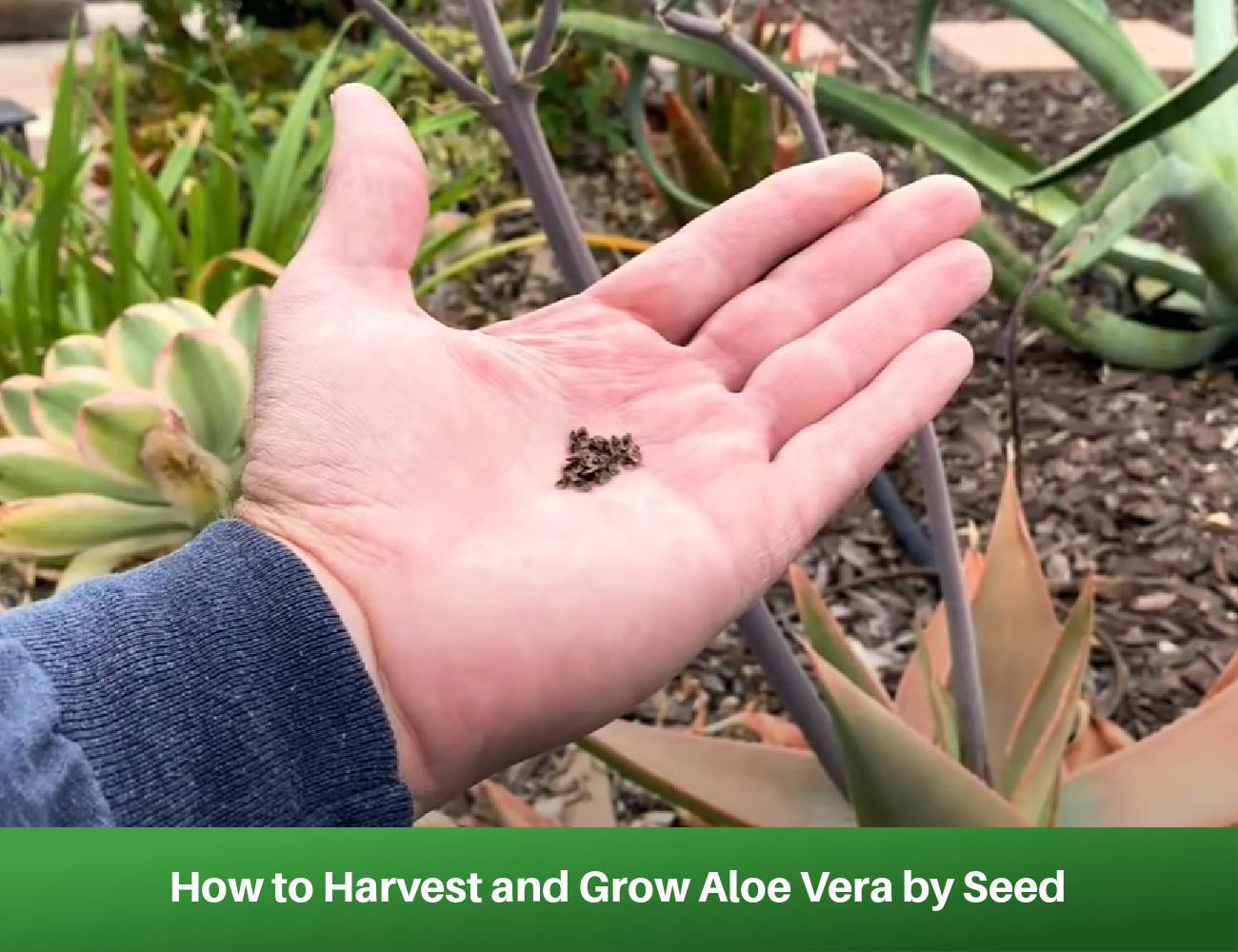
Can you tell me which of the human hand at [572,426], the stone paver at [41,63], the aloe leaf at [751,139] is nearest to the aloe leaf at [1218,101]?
the aloe leaf at [751,139]

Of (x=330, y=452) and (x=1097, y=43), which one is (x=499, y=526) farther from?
(x=1097, y=43)

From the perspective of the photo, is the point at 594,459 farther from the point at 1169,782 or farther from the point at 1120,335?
the point at 1120,335

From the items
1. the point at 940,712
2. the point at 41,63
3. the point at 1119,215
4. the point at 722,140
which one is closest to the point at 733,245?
the point at 940,712

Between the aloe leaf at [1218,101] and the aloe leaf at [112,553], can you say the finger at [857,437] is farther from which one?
the aloe leaf at [1218,101]

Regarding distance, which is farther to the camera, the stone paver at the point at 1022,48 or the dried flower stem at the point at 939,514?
the stone paver at the point at 1022,48

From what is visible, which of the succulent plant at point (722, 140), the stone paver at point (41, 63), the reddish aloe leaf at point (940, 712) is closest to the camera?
the reddish aloe leaf at point (940, 712)

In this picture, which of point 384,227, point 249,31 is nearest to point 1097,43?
point 384,227

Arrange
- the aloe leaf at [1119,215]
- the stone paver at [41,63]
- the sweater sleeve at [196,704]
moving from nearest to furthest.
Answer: the sweater sleeve at [196,704]
the aloe leaf at [1119,215]
the stone paver at [41,63]

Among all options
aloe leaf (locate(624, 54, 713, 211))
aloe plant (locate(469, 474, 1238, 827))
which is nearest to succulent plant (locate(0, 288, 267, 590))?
aloe plant (locate(469, 474, 1238, 827))
